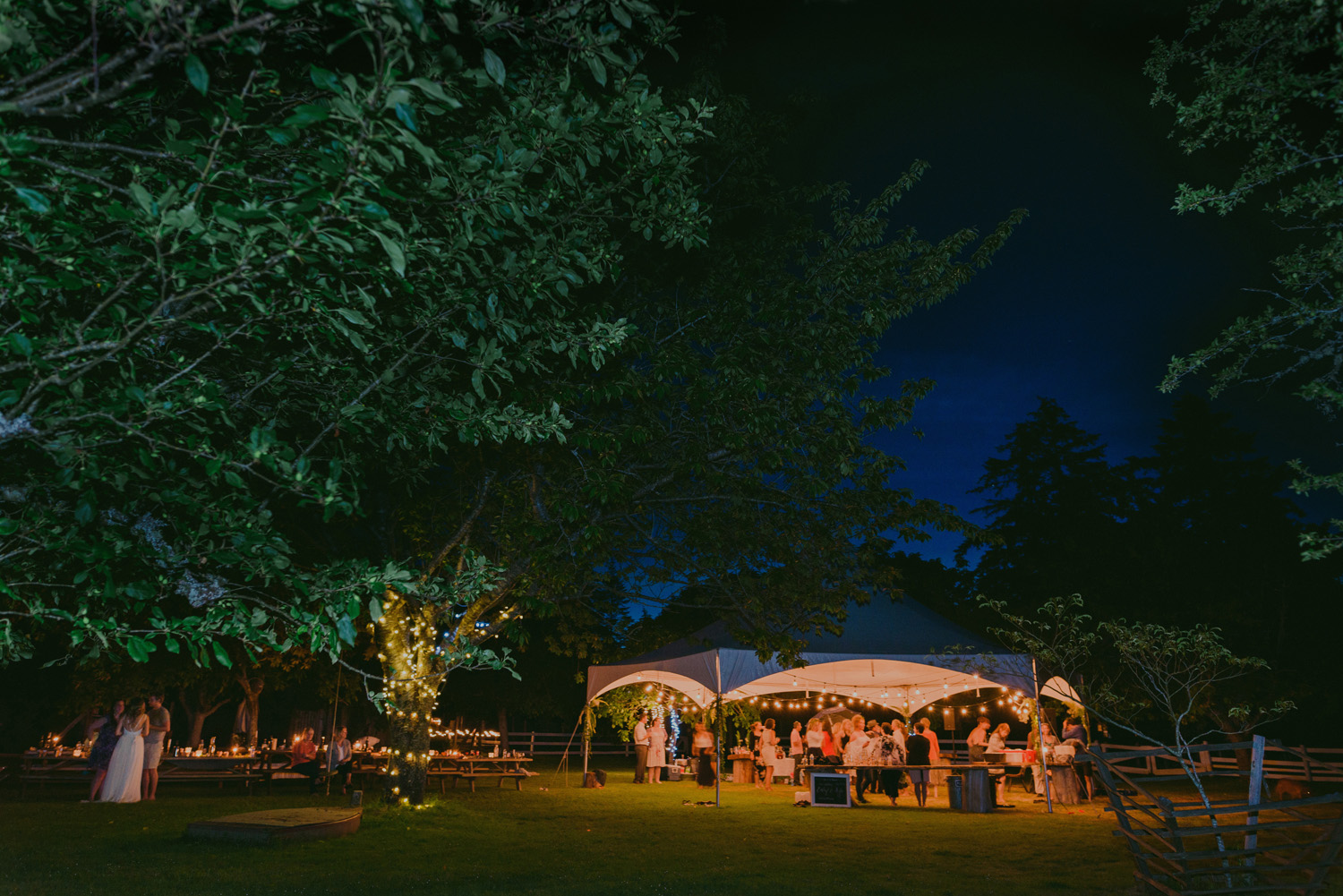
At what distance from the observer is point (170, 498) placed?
3.40 metres

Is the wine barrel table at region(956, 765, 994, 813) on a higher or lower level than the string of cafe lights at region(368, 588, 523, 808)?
lower

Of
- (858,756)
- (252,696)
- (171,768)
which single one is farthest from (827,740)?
(252,696)

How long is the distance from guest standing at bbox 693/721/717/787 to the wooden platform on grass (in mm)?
10564

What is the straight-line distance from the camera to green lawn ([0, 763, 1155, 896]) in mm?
Answer: 7363

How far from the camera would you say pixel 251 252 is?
Result: 2863 mm

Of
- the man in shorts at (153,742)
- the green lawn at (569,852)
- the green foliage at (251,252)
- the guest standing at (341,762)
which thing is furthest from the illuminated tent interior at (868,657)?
the green foliage at (251,252)

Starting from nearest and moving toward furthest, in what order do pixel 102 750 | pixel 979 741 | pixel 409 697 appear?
pixel 409 697 → pixel 102 750 → pixel 979 741

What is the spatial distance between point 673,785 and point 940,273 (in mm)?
15305

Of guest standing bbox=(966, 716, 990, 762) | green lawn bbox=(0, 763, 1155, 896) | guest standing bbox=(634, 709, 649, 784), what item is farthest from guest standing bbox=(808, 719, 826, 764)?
green lawn bbox=(0, 763, 1155, 896)

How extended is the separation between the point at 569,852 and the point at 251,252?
8.32 m

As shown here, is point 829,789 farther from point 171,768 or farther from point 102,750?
point 102,750

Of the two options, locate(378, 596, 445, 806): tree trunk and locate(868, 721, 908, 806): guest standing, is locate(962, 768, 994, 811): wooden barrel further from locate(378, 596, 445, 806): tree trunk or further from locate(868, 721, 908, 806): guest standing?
locate(378, 596, 445, 806): tree trunk

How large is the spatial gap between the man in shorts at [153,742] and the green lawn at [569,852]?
0.46m

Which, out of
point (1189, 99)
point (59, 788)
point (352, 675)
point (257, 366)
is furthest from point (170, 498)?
point (352, 675)
